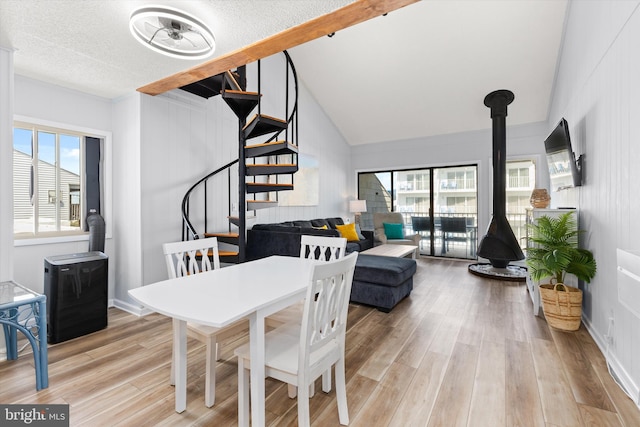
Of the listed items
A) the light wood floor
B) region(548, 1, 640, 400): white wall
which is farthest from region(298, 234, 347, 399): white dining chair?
region(548, 1, 640, 400): white wall

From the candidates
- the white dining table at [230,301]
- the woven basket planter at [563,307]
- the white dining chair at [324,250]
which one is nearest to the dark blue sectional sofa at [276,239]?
the white dining chair at [324,250]

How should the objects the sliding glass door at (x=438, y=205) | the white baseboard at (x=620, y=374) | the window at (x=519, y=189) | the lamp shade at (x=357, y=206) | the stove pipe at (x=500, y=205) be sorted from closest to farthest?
the white baseboard at (x=620, y=374) → the stove pipe at (x=500, y=205) → the window at (x=519, y=189) → the sliding glass door at (x=438, y=205) → the lamp shade at (x=357, y=206)

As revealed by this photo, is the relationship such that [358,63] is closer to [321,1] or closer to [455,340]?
[321,1]

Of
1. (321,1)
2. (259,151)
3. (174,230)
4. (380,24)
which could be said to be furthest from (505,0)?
(174,230)

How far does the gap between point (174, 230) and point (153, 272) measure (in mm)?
532

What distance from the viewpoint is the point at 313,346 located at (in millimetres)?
1369

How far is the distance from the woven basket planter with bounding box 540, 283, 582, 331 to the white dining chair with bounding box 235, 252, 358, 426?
233 cm

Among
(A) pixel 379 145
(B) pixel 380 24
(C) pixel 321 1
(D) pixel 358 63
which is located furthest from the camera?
(A) pixel 379 145

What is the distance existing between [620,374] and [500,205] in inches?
118

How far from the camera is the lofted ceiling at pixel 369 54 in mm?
1970

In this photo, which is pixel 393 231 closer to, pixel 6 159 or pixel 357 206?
pixel 357 206

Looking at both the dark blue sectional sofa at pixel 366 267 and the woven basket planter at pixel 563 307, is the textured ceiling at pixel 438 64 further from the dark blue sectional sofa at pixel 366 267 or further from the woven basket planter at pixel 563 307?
the woven basket planter at pixel 563 307

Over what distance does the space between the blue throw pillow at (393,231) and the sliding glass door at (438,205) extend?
2.07 feet

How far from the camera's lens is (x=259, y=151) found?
3.40 meters
